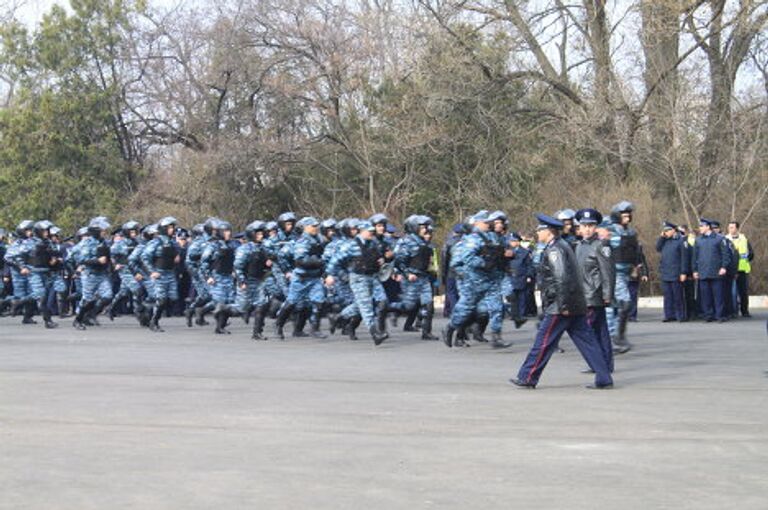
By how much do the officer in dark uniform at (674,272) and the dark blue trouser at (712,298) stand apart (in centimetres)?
35

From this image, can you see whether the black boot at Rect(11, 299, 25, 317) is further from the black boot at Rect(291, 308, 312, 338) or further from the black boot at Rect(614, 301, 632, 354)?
the black boot at Rect(614, 301, 632, 354)

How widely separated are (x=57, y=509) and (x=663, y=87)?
26.1 meters

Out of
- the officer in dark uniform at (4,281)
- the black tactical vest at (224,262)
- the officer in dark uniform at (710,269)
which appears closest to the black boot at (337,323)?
the black tactical vest at (224,262)

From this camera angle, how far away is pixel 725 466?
28.1ft

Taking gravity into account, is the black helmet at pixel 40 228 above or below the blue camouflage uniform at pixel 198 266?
above

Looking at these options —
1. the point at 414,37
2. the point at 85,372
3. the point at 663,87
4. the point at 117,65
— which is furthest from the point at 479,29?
the point at 85,372

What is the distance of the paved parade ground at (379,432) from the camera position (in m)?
7.76

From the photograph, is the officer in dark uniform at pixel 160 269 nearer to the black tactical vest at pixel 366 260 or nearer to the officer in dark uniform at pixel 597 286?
the black tactical vest at pixel 366 260

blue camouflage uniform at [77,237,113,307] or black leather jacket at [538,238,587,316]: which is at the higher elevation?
blue camouflage uniform at [77,237,113,307]

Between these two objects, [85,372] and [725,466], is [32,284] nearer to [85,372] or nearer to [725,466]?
[85,372]

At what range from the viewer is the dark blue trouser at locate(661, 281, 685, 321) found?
78.2 ft

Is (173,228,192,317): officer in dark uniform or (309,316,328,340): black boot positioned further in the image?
(173,228,192,317): officer in dark uniform

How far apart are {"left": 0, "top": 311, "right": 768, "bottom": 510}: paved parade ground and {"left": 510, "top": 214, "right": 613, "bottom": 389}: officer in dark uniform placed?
0.28 m

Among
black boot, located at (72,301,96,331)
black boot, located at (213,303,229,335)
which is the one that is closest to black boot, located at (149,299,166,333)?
black boot, located at (72,301,96,331)
